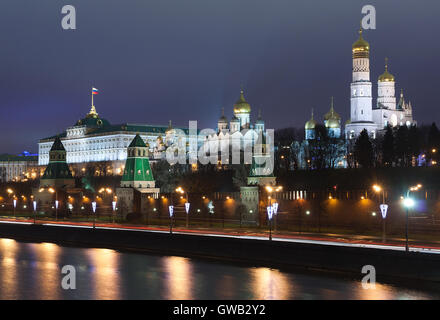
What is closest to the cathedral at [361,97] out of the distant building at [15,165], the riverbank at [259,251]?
the riverbank at [259,251]

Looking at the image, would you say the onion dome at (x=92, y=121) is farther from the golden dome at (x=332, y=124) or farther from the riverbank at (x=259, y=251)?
the riverbank at (x=259, y=251)

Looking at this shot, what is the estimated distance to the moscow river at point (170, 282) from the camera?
85.4 feet

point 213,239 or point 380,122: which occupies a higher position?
point 380,122

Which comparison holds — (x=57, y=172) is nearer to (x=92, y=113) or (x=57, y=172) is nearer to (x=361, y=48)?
(x=361, y=48)

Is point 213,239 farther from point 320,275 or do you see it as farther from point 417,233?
point 417,233

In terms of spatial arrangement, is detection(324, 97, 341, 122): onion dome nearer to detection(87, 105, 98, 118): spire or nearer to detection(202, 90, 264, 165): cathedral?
detection(202, 90, 264, 165): cathedral

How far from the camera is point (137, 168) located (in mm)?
64688

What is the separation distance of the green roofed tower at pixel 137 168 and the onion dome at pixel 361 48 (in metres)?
47.4

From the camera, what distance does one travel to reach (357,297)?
82.1ft

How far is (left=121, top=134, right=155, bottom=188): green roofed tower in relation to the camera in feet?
A: 209

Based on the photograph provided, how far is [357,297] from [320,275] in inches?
154

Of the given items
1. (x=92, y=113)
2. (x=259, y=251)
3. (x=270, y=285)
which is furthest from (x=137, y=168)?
(x=92, y=113)
